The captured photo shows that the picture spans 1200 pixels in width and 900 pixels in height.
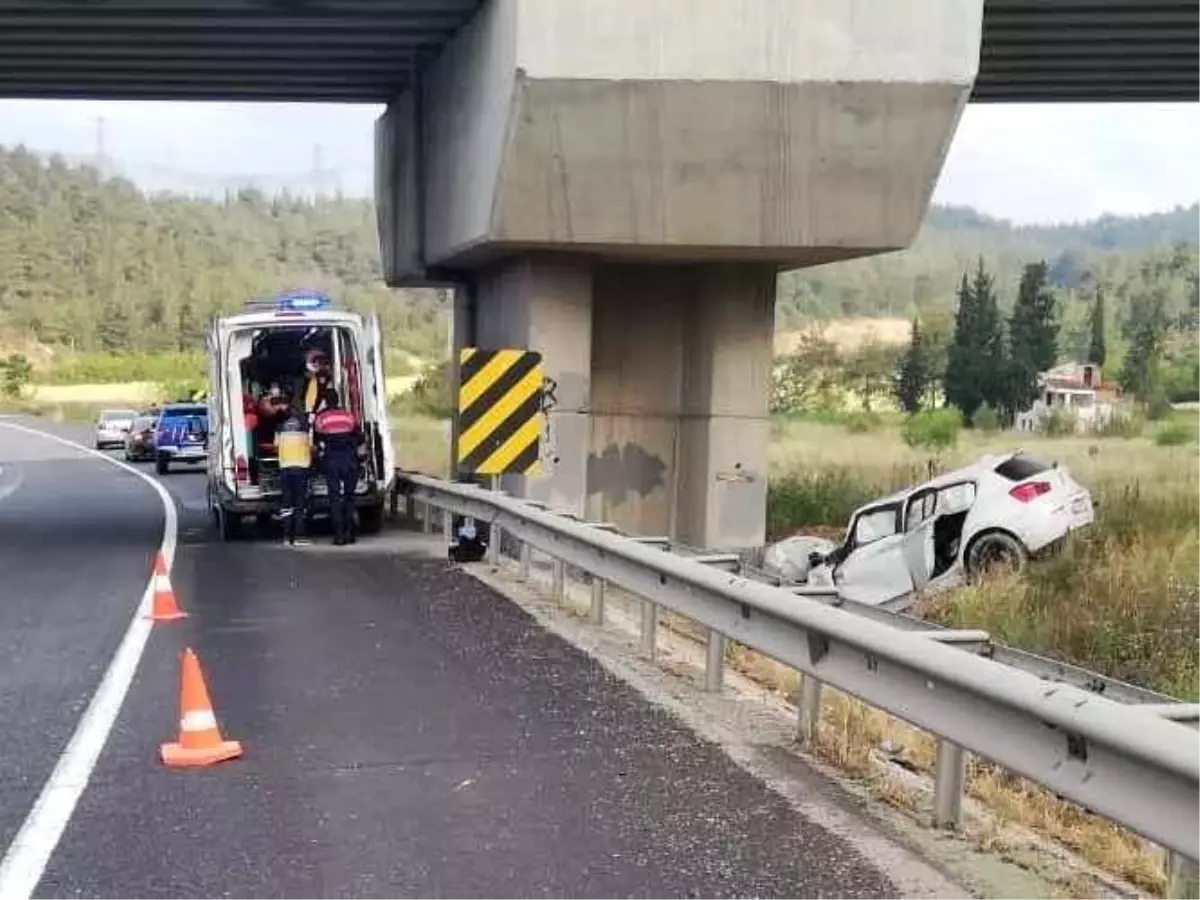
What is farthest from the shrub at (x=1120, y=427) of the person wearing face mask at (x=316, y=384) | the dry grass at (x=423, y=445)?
the person wearing face mask at (x=316, y=384)

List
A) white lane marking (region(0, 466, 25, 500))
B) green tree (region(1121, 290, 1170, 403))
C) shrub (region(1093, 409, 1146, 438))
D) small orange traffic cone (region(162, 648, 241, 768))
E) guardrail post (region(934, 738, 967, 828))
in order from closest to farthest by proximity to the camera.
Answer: guardrail post (region(934, 738, 967, 828)) → small orange traffic cone (region(162, 648, 241, 768)) → white lane marking (region(0, 466, 25, 500)) → shrub (region(1093, 409, 1146, 438)) → green tree (region(1121, 290, 1170, 403))

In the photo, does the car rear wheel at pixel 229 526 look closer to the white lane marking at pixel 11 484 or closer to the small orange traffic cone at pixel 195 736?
the white lane marking at pixel 11 484

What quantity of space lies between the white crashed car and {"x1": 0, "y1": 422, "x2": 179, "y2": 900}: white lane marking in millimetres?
7531

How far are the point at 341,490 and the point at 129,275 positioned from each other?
14528cm

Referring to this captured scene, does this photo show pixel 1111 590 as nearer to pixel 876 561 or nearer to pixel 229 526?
pixel 876 561

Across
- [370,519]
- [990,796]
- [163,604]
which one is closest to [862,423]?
[370,519]

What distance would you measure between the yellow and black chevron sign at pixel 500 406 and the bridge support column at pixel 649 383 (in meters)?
Result: 3.27

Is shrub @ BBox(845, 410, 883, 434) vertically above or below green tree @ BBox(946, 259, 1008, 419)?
below

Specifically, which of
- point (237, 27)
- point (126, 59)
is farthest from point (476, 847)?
point (126, 59)

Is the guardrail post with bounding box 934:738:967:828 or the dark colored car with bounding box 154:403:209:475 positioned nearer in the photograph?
the guardrail post with bounding box 934:738:967:828

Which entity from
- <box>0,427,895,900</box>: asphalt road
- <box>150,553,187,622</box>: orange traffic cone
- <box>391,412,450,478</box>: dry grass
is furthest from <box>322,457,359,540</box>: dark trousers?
<box>391,412,450,478</box>: dry grass

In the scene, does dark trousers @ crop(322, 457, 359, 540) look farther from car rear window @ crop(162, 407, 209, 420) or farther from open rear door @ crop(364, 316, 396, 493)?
car rear window @ crop(162, 407, 209, 420)

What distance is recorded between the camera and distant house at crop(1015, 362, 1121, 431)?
52688mm

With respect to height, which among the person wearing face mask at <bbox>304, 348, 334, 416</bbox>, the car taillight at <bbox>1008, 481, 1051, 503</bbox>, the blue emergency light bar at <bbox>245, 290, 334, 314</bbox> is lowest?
the car taillight at <bbox>1008, 481, 1051, 503</bbox>
